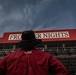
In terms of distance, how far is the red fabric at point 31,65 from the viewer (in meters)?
2.78

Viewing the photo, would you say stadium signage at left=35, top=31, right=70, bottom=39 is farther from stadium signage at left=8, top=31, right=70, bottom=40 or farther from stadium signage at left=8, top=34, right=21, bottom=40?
stadium signage at left=8, top=34, right=21, bottom=40

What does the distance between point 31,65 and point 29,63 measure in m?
0.03

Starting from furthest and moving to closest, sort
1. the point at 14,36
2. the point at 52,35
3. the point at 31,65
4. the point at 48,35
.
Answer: the point at 14,36 → the point at 48,35 → the point at 52,35 → the point at 31,65

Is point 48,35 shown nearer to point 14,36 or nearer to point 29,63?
point 14,36

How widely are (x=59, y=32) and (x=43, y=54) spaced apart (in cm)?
3339

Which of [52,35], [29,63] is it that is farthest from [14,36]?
[29,63]

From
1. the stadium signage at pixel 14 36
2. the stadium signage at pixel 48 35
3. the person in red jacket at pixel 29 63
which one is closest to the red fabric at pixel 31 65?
the person in red jacket at pixel 29 63

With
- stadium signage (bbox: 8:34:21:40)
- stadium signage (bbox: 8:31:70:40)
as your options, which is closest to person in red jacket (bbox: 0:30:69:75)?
stadium signage (bbox: 8:31:70:40)

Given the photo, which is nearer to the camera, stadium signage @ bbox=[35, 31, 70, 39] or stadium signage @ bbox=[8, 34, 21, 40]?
stadium signage @ bbox=[35, 31, 70, 39]

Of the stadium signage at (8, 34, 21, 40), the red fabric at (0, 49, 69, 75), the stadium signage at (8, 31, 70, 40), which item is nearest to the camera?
the red fabric at (0, 49, 69, 75)

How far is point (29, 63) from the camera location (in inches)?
111

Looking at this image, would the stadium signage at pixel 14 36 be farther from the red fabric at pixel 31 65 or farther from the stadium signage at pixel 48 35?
the red fabric at pixel 31 65

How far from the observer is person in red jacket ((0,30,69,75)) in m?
2.79

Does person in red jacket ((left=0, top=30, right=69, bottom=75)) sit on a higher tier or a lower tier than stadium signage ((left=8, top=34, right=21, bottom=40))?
lower
